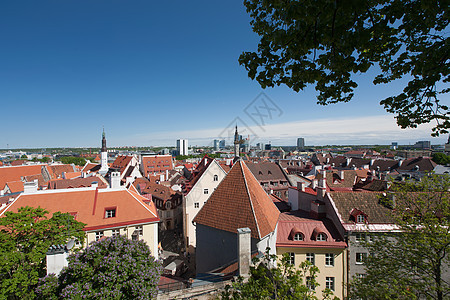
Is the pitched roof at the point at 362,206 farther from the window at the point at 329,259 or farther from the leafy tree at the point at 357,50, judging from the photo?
the leafy tree at the point at 357,50

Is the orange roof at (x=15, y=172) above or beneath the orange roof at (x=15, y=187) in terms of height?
above

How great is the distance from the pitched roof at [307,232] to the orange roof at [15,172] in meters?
51.2

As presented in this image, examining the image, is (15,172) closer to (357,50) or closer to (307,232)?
(307,232)

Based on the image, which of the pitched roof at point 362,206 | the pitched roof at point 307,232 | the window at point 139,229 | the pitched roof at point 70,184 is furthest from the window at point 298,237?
the pitched roof at point 70,184

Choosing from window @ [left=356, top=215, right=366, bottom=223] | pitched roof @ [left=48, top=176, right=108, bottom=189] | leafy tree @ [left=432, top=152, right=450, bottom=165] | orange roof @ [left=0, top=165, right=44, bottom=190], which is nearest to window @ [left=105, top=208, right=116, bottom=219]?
pitched roof @ [left=48, top=176, right=108, bottom=189]

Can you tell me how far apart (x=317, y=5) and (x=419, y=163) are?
70026mm

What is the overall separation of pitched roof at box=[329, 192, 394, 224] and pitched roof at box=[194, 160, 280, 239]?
23.4 ft

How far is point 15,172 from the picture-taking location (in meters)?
44.6

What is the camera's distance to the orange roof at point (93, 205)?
56.5ft

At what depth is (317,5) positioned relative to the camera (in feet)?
9.91

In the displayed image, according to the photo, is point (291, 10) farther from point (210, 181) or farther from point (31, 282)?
point (210, 181)

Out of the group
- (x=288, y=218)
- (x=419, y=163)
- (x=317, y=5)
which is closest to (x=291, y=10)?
Result: (x=317, y=5)

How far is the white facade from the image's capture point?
84.4ft

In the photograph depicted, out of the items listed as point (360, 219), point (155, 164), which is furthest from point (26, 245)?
point (155, 164)
